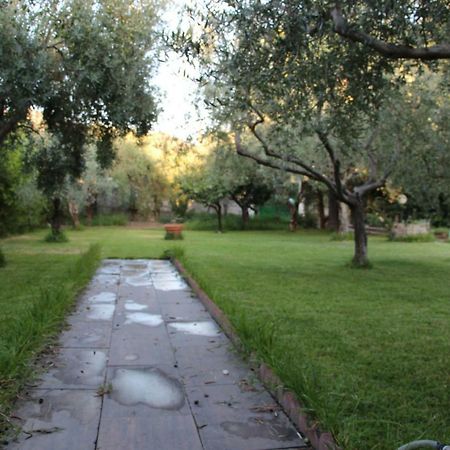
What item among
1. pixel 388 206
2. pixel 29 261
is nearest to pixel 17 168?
pixel 29 261

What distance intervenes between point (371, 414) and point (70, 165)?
11005 mm

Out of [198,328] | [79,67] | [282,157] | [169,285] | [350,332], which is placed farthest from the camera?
[282,157]

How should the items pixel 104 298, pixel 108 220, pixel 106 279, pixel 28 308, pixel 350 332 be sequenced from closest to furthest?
pixel 350 332, pixel 28 308, pixel 104 298, pixel 106 279, pixel 108 220

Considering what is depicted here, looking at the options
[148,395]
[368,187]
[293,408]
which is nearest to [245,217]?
[368,187]

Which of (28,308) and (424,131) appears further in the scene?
(424,131)

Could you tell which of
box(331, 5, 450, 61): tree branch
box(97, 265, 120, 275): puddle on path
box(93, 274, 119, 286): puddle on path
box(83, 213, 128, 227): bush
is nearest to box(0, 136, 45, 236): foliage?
box(97, 265, 120, 275): puddle on path

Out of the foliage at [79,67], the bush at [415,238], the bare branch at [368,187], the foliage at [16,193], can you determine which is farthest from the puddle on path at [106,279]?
the bush at [415,238]

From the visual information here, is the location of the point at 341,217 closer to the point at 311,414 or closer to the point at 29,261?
the point at 29,261

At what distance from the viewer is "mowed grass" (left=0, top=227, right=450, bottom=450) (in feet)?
12.3

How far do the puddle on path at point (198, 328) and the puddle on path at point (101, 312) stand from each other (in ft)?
3.26

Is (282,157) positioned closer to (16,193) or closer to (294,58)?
(294,58)

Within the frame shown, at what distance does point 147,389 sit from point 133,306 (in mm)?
3868

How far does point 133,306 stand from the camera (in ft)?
27.1

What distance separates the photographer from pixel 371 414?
383 centimetres
